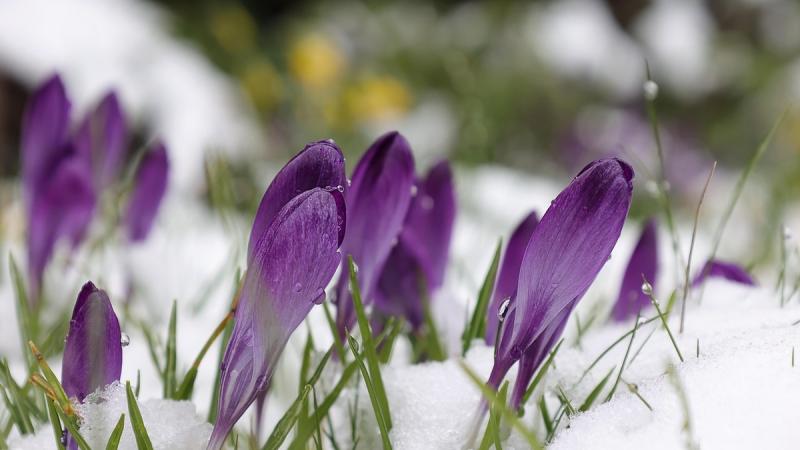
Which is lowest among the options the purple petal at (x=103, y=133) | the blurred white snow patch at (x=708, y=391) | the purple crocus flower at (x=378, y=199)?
the blurred white snow patch at (x=708, y=391)

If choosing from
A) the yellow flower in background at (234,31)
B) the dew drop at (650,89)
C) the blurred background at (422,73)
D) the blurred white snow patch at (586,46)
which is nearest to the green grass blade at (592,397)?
the dew drop at (650,89)

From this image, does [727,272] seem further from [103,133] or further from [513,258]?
[103,133]

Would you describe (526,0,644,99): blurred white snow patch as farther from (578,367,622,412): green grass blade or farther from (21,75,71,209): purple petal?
(578,367,622,412): green grass blade

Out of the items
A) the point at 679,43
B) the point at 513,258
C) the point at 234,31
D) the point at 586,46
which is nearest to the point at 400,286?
the point at 513,258

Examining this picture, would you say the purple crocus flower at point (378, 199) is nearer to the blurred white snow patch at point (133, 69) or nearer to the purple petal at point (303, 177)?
the purple petal at point (303, 177)

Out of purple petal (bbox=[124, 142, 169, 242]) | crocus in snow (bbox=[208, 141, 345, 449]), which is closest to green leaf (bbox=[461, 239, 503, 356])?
crocus in snow (bbox=[208, 141, 345, 449])

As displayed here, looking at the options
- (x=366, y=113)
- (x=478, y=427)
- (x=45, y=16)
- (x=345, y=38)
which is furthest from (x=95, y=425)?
(x=345, y=38)

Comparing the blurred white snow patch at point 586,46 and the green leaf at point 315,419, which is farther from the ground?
the blurred white snow patch at point 586,46
